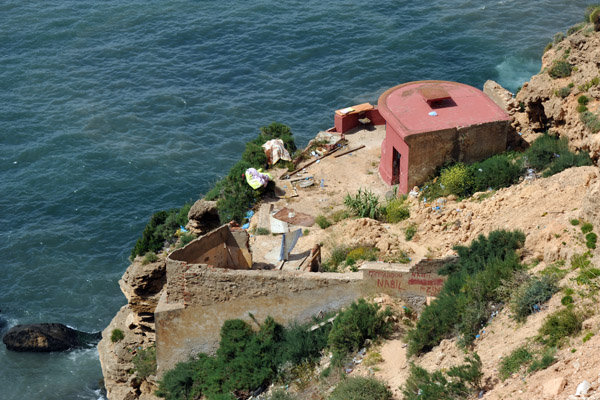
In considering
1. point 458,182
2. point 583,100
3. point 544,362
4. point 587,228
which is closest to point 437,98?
point 458,182

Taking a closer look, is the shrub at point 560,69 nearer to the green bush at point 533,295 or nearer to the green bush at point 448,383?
the green bush at point 533,295

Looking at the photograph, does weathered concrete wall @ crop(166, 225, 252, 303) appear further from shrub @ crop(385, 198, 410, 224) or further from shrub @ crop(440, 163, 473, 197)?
shrub @ crop(440, 163, 473, 197)

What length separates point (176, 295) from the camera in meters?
23.6

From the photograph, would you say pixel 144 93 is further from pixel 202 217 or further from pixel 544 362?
pixel 544 362

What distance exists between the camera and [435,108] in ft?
99.9

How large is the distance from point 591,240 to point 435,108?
12.6 meters

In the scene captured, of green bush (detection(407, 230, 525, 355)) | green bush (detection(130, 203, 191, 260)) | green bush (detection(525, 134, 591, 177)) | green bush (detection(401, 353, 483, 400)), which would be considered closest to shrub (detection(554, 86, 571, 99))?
green bush (detection(525, 134, 591, 177))

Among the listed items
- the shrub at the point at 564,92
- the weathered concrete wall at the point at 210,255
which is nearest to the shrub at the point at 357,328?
the weathered concrete wall at the point at 210,255

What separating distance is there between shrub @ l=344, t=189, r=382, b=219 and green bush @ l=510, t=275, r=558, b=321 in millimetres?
10478

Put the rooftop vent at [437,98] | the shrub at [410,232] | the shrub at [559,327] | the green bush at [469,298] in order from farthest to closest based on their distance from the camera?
the rooftop vent at [437,98] → the shrub at [410,232] → the green bush at [469,298] → the shrub at [559,327]

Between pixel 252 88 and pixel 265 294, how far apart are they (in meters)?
30.8

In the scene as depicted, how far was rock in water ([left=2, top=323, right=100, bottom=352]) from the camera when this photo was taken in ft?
112

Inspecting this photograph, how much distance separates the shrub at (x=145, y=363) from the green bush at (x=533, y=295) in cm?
1330

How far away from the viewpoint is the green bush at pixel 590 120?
25.7 meters
